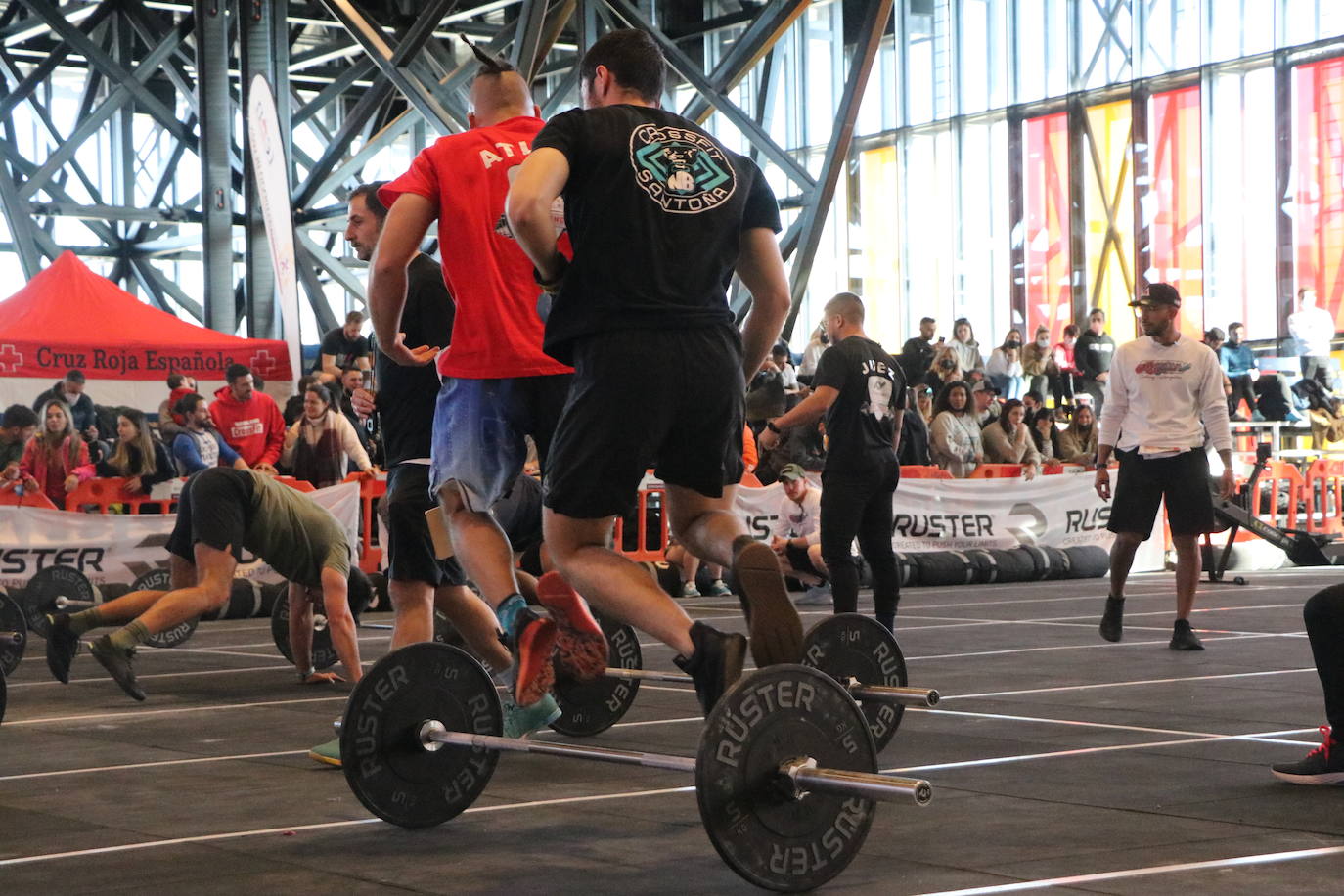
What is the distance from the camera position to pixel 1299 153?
25.5m

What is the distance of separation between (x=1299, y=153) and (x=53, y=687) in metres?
21.8

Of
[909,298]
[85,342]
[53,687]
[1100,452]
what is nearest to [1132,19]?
[909,298]

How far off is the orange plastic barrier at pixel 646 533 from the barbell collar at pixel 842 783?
10.5 meters

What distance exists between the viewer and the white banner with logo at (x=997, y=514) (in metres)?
15.2

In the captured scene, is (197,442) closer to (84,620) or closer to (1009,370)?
(84,620)

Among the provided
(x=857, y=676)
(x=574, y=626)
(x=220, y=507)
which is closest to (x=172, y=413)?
(x=220, y=507)

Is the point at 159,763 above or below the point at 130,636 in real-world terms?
below

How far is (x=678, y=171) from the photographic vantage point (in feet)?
12.8

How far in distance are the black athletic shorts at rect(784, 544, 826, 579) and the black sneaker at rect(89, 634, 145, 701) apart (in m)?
6.43

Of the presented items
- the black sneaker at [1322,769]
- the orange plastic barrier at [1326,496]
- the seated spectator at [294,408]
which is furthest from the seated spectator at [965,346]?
the black sneaker at [1322,769]

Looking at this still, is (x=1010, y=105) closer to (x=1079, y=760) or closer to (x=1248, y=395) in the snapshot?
(x=1248, y=395)

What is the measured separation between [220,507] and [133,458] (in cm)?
588

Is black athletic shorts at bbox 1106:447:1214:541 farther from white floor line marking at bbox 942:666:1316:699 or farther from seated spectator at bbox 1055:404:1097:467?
seated spectator at bbox 1055:404:1097:467

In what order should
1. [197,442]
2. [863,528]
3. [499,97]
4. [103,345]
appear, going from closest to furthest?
[499,97] < [863,528] < [197,442] < [103,345]
